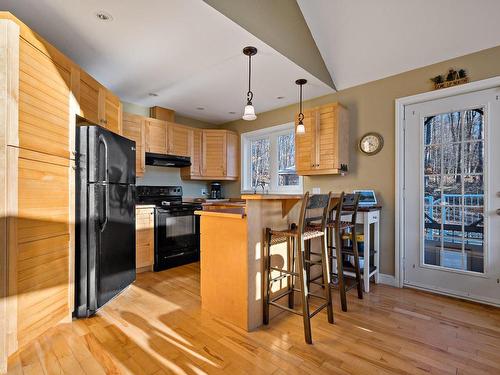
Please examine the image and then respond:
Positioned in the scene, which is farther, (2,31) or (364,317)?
(364,317)

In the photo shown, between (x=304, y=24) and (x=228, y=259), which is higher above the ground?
(x=304, y=24)

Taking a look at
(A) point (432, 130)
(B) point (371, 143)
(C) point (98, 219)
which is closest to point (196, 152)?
(C) point (98, 219)

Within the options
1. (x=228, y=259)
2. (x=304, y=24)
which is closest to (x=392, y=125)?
(x=304, y=24)

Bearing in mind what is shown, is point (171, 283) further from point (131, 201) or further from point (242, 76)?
point (242, 76)

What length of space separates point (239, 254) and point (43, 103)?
1800 millimetres

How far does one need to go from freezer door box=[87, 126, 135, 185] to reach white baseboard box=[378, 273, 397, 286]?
3128mm

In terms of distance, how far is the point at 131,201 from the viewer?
2818 millimetres

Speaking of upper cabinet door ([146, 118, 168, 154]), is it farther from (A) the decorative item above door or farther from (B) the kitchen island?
(A) the decorative item above door

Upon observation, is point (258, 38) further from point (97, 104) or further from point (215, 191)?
point (215, 191)

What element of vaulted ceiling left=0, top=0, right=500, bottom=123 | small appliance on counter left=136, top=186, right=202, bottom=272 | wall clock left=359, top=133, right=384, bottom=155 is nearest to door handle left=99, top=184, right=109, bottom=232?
small appliance on counter left=136, top=186, right=202, bottom=272

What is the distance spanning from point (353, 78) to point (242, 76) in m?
1.42

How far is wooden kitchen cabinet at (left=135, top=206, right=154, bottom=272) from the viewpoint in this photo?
11.4 ft

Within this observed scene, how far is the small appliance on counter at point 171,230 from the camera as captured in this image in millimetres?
3652

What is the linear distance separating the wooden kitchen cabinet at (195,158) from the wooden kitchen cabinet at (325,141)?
191 cm
